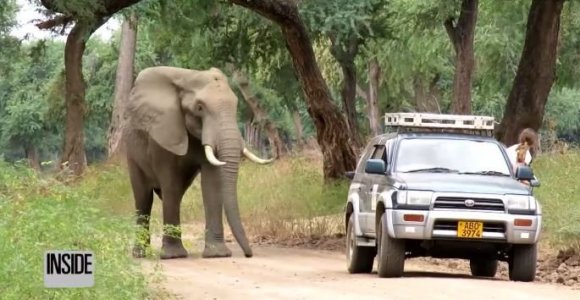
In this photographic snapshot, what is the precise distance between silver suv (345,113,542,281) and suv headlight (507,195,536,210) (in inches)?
0.4

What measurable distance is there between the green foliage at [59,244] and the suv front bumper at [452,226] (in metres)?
3.72

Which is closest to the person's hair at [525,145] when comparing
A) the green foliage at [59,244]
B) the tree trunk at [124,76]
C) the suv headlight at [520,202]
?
the suv headlight at [520,202]

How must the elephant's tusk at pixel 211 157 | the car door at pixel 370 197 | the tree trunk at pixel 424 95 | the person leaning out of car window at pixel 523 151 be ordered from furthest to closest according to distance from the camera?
the tree trunk at pixel 424 95 < the elephant's tusk at pixel 211 157 < the person leaning out of car window at pixel 523 151 < the car door at pixel 370 197

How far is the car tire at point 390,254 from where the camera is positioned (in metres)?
15.8

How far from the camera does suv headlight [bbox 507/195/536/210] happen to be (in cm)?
1573

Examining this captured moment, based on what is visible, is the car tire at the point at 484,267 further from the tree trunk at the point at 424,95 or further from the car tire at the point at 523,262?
the tree trunk at the point at 424,95

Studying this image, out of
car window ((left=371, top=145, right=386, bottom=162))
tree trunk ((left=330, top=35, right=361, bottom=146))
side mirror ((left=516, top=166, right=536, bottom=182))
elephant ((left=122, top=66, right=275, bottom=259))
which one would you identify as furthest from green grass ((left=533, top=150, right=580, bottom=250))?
tree trunk ((left=330, top=35, right=361, bottom=146))

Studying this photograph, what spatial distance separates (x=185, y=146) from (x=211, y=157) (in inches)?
29.4

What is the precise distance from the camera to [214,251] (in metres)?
20.3

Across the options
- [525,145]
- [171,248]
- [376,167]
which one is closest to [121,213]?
[171,248]

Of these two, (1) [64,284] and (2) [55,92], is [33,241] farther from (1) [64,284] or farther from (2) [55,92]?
(2) [55,92]

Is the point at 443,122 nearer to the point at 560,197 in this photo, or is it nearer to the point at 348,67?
the point at 560,197

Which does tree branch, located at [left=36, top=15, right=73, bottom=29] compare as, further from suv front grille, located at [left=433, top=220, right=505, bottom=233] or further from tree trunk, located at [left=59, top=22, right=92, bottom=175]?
suv front grille, located at [left=433, top=220, right=505, bottom=233]

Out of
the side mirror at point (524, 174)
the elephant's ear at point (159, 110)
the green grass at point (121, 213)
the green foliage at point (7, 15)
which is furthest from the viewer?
the green foliage at point (7, 15)
